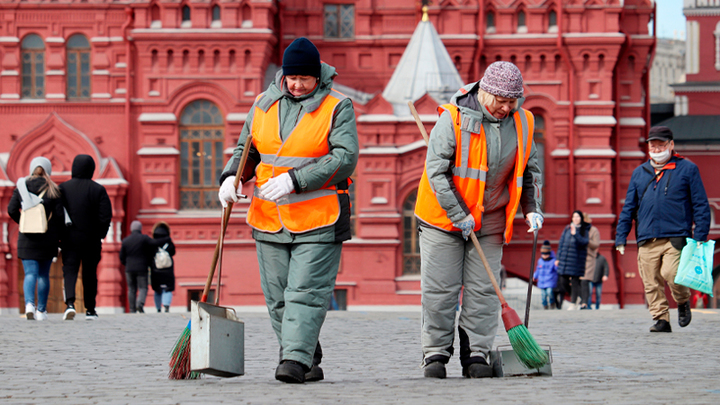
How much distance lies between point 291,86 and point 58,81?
779 inches

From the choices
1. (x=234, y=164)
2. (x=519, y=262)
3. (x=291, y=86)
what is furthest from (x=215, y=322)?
(x=519, y=262)

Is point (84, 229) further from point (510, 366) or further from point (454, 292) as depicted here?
point (510, 366)

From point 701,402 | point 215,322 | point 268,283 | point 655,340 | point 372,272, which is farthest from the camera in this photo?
point 372,272

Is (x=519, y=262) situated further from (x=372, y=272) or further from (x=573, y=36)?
(x=573, y=36)

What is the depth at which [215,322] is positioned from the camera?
224 inches

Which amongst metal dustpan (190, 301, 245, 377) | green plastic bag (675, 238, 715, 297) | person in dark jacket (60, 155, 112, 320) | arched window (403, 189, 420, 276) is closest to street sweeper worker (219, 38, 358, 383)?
metal dustpan (190, 301, 245, 377)

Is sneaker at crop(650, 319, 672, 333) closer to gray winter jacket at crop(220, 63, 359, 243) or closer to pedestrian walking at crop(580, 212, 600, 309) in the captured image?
gray winter jacket at crop(220, 63, 359, 243)

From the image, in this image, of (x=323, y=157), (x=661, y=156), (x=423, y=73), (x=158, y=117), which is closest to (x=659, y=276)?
(x=661, y=156)

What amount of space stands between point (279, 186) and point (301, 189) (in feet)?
0.48

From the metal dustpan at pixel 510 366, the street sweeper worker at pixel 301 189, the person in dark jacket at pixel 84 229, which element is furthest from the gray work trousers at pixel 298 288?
the person in dark jacket at pixel 84 229

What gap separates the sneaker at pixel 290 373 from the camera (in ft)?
18.7

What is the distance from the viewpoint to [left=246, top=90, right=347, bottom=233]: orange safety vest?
6051 mm

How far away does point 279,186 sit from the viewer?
5902mm

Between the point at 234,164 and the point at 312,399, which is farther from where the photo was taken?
the point at 234,164
